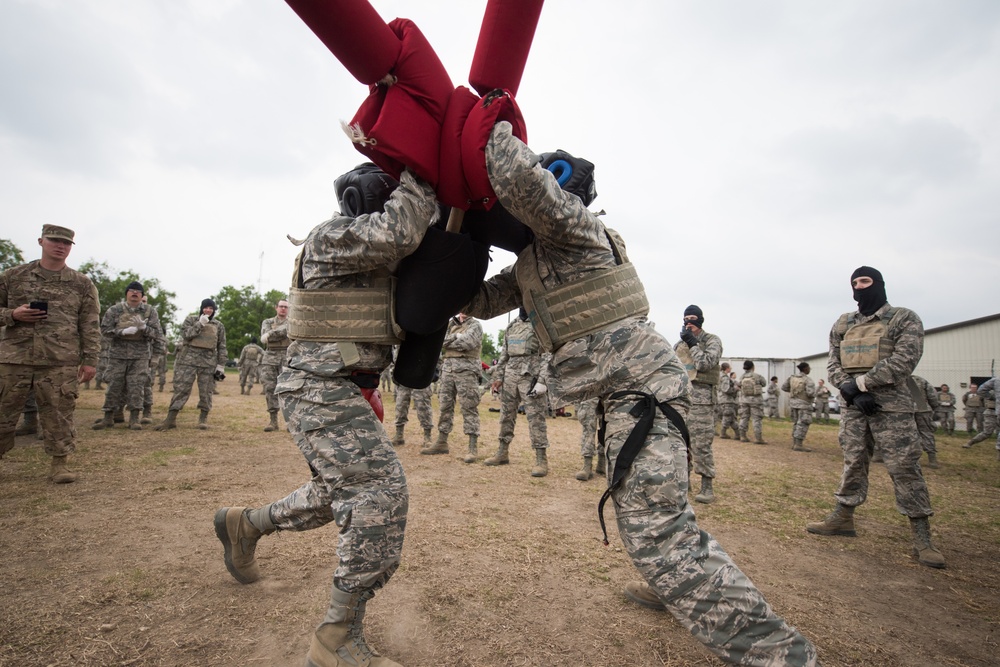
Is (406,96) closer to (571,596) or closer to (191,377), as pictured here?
(571,596)

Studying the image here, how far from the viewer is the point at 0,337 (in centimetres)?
520

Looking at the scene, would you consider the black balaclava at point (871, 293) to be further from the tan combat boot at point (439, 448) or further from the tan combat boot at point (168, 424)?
the tan combat boot at point (168, 424)

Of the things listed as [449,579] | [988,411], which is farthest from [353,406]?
[988,411]

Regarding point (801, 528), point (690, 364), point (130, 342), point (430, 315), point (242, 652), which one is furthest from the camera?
point (130, 342)

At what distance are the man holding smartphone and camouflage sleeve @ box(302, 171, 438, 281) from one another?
475 centimetres

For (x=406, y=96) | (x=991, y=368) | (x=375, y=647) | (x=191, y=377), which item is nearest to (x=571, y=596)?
(x=375, y=647)

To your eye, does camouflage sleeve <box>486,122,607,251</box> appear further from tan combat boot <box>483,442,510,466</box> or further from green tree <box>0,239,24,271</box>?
green tree <box>0,239,24,271</box>

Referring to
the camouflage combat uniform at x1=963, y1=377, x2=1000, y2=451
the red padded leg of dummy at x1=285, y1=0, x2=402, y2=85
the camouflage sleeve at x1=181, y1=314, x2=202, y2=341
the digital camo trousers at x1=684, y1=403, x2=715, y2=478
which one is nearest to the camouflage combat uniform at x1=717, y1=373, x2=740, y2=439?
the camouflage combat uniform at x1=963, y1=377, x2=1000, y2=451

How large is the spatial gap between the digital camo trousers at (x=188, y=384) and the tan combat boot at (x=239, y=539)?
710 centimetres

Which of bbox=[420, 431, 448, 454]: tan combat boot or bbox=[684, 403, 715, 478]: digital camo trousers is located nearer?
bbox=[684, 403, 715, 478]: digital camo trousers

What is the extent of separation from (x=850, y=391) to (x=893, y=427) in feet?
1.42

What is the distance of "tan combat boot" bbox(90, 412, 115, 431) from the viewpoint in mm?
8461

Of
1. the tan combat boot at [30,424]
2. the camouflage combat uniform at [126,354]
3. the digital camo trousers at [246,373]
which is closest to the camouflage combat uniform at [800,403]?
the camouflage combat uniform at [126,354]

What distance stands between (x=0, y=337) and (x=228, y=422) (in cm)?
569
